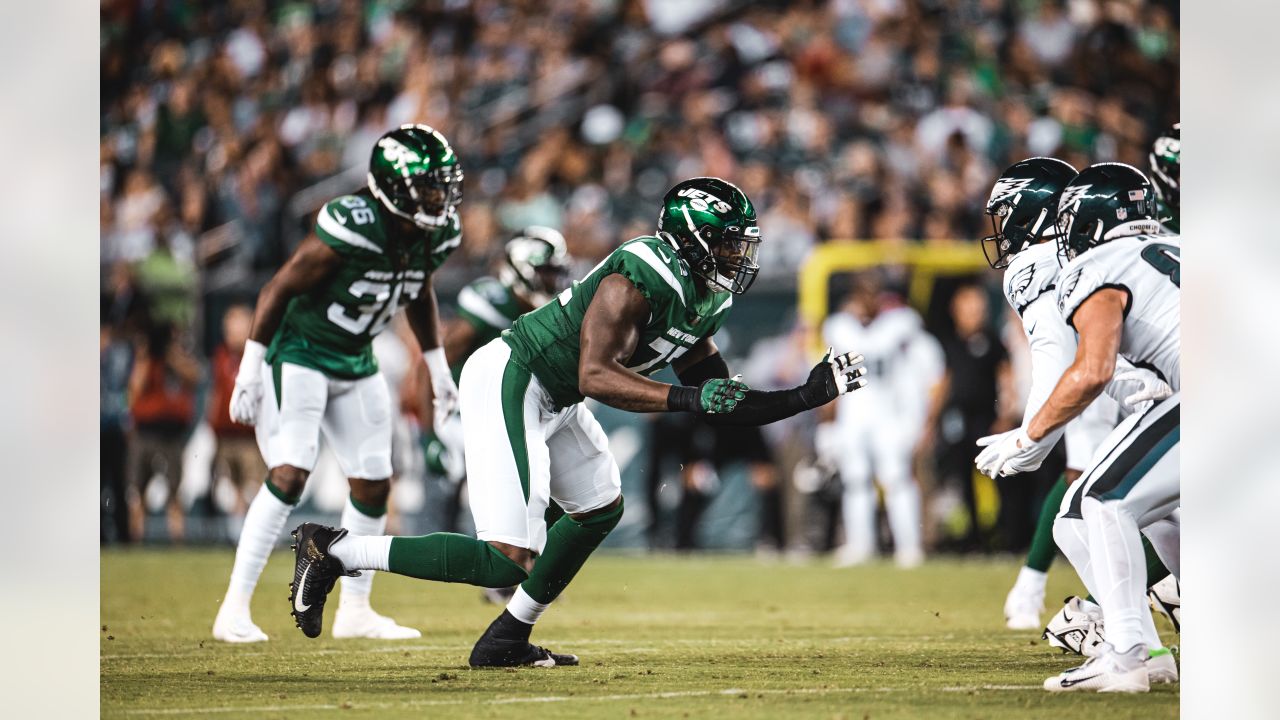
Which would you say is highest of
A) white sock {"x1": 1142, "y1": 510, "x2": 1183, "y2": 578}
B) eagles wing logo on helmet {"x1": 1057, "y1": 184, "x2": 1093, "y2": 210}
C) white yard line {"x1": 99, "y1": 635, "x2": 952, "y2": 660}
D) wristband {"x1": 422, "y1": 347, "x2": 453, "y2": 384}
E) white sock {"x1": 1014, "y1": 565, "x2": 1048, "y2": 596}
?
eagles wing logo on helmet {"x1": 1057, "y1": 184, "x2": 1093, "y2": 210}

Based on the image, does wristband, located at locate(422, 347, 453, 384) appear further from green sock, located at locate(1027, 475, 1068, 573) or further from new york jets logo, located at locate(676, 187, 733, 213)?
green sock, located at locate(1027, 475, 1068, 573)

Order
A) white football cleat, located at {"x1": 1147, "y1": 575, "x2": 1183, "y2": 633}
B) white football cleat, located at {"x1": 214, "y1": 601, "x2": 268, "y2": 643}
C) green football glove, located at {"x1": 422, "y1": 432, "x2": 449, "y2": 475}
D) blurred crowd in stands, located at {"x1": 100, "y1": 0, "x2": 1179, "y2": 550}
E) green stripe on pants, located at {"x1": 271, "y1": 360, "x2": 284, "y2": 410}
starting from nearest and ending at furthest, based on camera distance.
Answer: white football cleat, located at {"x1": 1147, "y1": 575, "x2": 1183, "y2": 633}
white football cleat, located at {"x1": 214, "y1": 601, "x2": 268, "y2": 643}
green stripe on pants, located at {"x1": 271, "y1": 360, "x2": 284, "y2": 410}
green football glove, located at {"x1": 422, "y1": 432, "x2": 449, "y2": 475}
blurred crowd in stands, located at {"x1": 100, "y1": 0, "x2": 1179, "y2": 550}

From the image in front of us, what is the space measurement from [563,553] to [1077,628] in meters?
1.70

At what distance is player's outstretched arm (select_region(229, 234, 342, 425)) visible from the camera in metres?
5.54

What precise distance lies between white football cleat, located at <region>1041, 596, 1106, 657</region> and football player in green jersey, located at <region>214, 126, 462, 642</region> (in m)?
2.37

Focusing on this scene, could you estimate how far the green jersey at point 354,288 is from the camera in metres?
5.62

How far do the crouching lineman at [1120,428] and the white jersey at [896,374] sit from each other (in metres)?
5.56

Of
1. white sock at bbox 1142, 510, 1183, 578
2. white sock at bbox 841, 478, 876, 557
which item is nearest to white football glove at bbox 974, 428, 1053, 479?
white sock at bbox 1142, 510, 1183, 578

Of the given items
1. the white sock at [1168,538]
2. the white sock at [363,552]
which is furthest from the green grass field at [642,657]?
the white sock at [1168,538]

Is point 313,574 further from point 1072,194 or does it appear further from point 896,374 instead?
point 896,374

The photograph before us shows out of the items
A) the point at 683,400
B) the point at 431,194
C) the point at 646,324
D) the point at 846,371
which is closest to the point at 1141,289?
the point at 846,371

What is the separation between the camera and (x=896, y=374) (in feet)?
33.0
